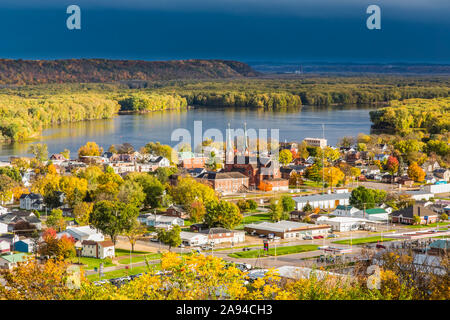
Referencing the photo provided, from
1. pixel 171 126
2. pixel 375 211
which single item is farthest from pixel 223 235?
pixel 171 126

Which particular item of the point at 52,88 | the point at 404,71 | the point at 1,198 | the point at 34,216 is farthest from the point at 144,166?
the point at 404,71

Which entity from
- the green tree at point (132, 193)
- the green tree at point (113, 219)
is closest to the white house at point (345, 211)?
the green tree at point (132, 193)

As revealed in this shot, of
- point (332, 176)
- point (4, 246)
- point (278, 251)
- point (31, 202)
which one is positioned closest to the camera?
point (4, 246)

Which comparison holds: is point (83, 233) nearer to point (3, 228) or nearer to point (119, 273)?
point (3, 228)

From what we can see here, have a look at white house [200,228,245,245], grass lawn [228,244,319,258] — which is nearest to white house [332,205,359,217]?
grass lawn [228,244,319,258]

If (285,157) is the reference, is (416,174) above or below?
below
